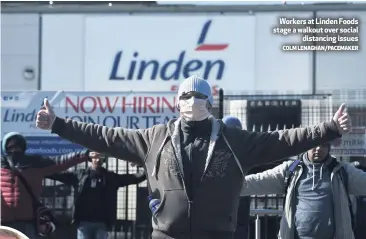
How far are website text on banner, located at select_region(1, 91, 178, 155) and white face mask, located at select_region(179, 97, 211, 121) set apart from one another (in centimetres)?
557

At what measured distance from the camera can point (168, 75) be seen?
45.1 ft

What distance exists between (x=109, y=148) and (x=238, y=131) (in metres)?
0.76

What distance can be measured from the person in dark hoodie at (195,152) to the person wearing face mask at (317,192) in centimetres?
189

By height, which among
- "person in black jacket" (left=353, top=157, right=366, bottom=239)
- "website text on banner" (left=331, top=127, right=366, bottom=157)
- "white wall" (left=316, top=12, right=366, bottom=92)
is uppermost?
"white wall" (left=316, top=12, right=366, bottom=92)

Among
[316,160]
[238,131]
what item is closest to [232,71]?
[316,160]

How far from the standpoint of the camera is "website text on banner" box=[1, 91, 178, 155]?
397 inches

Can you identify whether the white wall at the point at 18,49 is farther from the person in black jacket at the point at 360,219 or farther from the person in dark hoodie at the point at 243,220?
the person in dark hoodie at the point at 243,220

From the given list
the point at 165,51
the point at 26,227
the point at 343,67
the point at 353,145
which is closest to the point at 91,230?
the point at 26,227

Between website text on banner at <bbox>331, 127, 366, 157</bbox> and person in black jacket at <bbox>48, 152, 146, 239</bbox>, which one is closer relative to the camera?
person in black jacket at <bbox>48, 152, 146, 239</bbox>

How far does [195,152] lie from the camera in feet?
14.4

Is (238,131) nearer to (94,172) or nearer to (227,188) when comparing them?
(227,188)

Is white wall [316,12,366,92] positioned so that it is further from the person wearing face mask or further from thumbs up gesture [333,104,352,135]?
thumbs up gesture [333,104,352,135]

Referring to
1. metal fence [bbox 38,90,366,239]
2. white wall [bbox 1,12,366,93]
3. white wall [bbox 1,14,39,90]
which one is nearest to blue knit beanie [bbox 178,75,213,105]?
metal fence [bbox 38,90,366,239]

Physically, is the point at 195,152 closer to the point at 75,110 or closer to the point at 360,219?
the point at 360,219
